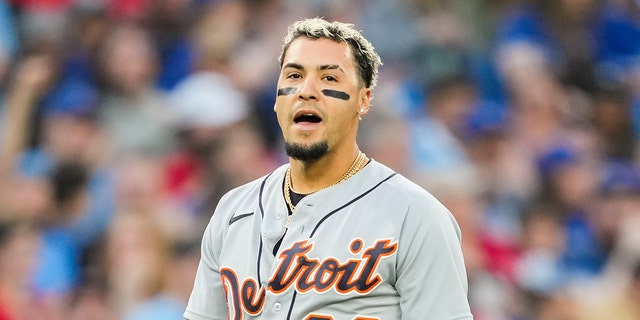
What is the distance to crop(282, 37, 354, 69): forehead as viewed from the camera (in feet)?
9.94

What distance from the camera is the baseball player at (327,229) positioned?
111 inches

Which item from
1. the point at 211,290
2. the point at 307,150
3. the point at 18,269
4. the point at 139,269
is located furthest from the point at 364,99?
the point at 18,269

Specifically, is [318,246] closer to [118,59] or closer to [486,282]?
[486,282]

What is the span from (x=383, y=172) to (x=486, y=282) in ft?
8.38

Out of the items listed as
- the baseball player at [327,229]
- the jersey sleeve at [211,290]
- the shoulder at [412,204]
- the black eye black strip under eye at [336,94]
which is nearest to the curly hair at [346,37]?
the baseball player at [327,229]

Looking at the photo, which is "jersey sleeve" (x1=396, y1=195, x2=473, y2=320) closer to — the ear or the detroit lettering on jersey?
the detroit lettering on jersey

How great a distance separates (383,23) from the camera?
6965 mm

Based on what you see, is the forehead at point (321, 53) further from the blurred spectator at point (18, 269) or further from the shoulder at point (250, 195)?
the blurred spectator at point (18, 269)

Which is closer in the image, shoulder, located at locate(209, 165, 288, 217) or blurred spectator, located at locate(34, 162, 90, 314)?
shoulder, located at locate(209, 165, 288, 217)

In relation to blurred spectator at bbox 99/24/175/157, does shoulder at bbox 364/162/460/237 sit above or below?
below

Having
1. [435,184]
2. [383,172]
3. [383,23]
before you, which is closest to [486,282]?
[435,184]

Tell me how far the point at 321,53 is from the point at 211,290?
0.77 metres

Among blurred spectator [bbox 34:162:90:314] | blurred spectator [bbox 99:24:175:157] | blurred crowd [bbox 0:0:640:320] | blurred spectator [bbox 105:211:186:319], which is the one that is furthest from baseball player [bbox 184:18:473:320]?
blurred spectator [bbox 99:24:175:157]

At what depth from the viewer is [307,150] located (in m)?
3.00
